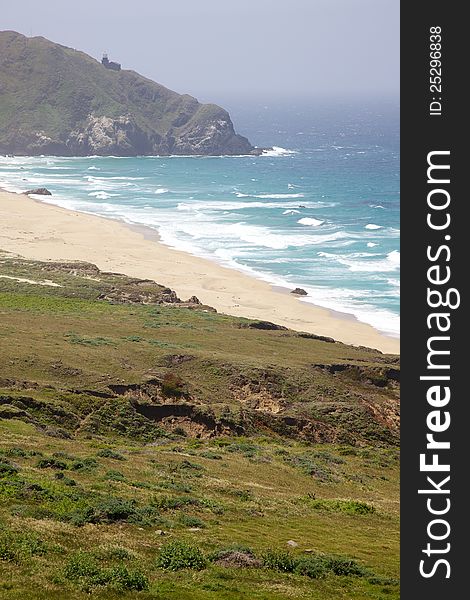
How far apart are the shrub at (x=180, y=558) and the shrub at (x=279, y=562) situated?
1259 mm

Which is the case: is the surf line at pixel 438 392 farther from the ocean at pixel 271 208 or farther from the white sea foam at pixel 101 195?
the white sea foam at pixel 101 195

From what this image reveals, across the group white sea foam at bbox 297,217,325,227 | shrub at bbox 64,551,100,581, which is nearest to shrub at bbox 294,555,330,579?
shrub at bbox 64,551,100,581

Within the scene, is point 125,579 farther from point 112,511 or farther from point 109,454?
point 109,454

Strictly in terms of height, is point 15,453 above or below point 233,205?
below

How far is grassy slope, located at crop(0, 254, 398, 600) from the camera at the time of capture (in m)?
15.9

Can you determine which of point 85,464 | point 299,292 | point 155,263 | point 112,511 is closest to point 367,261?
point 299,292

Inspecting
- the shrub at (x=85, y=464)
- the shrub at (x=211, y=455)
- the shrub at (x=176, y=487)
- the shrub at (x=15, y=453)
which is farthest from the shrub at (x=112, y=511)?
the shrub at (x=211, y=455)

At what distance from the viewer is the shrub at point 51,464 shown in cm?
2197

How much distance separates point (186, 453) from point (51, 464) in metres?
6.31

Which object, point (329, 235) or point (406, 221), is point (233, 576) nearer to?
point (406, 221)

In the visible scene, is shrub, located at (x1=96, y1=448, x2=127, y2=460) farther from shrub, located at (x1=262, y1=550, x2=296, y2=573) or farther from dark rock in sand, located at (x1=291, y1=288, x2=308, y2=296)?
dark rock in sand, located at (x1=291, y1=288, x2=308, y2=296)

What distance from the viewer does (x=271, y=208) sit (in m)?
115

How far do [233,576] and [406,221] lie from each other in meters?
8.31

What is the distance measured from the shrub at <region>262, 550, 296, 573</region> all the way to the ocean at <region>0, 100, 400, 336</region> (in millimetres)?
45642
